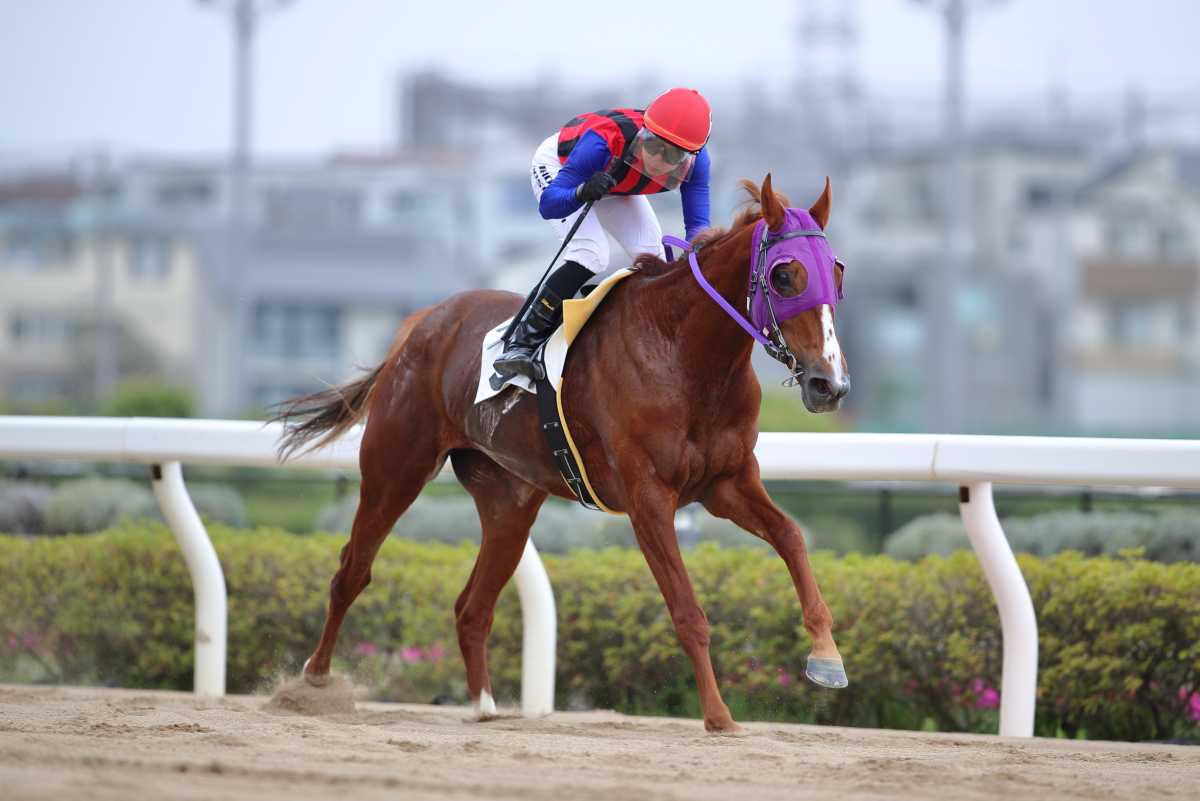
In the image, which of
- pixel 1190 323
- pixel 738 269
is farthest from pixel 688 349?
pixel 1190 323

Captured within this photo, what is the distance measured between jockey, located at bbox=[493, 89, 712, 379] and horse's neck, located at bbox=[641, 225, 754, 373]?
1.00ft

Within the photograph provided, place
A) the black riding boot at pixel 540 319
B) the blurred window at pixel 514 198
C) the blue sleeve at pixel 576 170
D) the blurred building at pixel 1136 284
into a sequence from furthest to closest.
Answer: the blurred window at pixel 514 198, the blurred building at pixel 1136 284, the black riding boot at pixel 540 319, the blue sleeve at pixel 576 170

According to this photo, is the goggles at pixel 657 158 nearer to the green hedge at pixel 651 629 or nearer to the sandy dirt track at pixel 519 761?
the green hedge at pixel 651 629

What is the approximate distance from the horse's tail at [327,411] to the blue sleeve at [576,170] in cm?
119

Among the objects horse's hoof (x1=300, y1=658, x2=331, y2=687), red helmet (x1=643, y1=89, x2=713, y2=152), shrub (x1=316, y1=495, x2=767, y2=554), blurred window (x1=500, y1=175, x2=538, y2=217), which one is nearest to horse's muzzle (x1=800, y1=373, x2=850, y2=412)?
red helmet (x1=643, y1=89, x2=713, y2=152)

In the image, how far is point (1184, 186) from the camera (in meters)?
51.9

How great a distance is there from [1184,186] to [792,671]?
165 feet

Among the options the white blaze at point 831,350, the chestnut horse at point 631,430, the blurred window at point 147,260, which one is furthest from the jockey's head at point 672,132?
the blurred window at point 147,260

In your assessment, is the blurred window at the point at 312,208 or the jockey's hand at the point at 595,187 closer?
the jockey's hand at the point at 595,187

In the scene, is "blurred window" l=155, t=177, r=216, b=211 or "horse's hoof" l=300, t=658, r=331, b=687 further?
"blurred window" l=155, t=177, r=216, b=211

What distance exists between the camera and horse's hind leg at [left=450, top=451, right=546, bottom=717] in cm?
575

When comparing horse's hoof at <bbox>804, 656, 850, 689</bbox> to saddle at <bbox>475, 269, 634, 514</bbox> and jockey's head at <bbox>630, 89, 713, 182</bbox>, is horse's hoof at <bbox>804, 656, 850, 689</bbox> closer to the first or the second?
saddle at <bbox>475, 269, 634, 514</bbox>

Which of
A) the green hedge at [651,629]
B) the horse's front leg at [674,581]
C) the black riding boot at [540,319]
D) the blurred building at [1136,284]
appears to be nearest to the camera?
the horse's front leg at [674,581]

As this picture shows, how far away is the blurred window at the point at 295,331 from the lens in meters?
49.5
